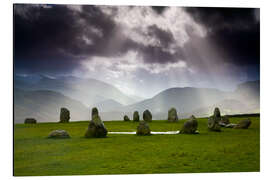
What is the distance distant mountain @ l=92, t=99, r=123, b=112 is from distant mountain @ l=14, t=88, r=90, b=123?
111 centimetres

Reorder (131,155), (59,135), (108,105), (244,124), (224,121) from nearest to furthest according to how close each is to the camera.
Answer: (131,155)
(59,135)
(244,124)
(224,121)
(108,105)

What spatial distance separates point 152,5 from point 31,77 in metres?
8.59

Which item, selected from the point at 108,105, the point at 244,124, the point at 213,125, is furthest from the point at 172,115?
the point at 244,124

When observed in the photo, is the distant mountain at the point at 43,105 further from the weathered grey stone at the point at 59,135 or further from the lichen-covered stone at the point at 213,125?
the lichen-covered stone at the point at 213,125

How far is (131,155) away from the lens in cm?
1283

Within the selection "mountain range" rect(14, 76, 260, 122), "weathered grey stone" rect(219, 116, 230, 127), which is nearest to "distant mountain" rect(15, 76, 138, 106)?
"mountain range" rect(14, 76, 260, 122)

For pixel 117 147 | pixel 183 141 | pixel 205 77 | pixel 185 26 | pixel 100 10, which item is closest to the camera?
pixel 117 147

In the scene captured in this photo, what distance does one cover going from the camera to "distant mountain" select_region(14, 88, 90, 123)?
596 inches

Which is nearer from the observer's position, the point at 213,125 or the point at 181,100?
the point at 213,125

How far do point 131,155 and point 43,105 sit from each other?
9.35 meters

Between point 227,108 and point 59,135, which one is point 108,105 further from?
point 227,108

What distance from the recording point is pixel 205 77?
66.1ft

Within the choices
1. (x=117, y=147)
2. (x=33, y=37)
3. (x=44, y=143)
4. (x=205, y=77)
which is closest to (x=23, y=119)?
(x=44, y=143)

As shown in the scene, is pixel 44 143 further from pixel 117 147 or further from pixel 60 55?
pixel 60 55
